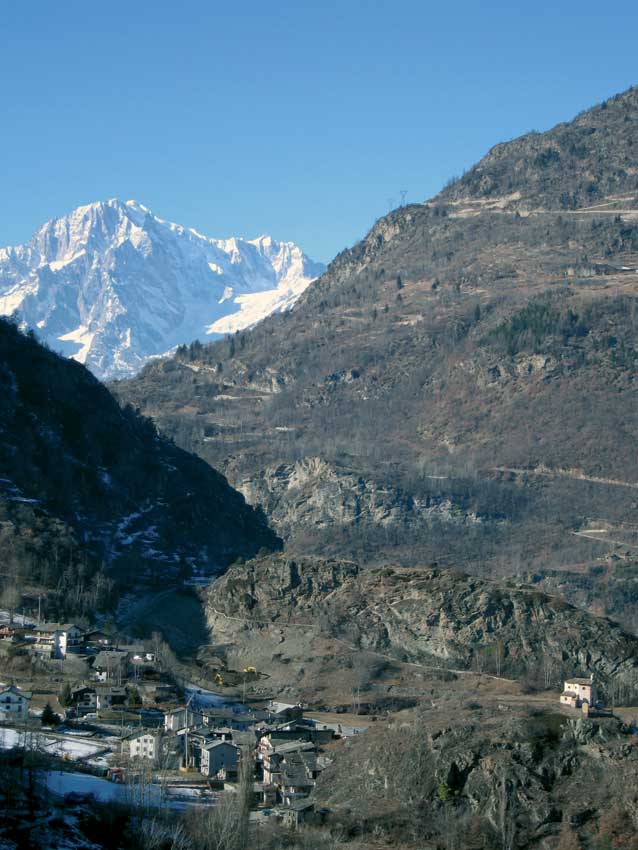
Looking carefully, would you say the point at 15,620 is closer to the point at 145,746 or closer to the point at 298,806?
the point at 145,746

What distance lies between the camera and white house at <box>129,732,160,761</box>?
79.3 m

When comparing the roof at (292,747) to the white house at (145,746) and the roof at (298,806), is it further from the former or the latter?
the roof at (298,806)

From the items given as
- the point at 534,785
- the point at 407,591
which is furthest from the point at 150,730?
the point at 407,591

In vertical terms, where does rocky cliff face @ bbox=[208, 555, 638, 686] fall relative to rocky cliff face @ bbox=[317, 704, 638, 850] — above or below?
above

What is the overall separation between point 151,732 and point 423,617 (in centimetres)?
3774

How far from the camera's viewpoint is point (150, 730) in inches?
3255

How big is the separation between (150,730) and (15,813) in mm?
21008

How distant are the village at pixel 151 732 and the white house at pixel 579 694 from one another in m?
11.2

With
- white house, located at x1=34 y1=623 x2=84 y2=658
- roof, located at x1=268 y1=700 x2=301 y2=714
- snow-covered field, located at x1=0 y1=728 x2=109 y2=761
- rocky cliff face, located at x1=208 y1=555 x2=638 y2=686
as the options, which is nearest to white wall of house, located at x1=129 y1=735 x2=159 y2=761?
snow-covered field, located at x1=0 y1=728 x2=109 y2=761

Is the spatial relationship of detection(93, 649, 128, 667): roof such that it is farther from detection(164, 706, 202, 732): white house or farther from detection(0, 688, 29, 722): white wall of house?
detection(0, 688, 29, 722): white wall of house

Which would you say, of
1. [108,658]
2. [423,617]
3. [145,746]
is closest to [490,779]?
[145,746]

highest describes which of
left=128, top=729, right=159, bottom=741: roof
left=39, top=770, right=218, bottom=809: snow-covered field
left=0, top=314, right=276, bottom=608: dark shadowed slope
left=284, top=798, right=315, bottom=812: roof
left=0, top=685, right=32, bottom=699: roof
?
left=0, top=314, right=276, bottom=608: dark shadowed slope

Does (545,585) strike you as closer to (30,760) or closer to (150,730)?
(150,730)

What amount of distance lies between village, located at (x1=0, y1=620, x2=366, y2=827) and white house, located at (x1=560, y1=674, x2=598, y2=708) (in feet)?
36.8
